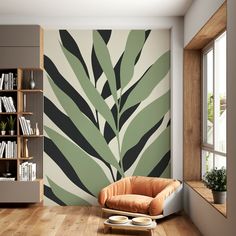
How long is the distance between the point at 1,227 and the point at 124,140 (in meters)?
2.35

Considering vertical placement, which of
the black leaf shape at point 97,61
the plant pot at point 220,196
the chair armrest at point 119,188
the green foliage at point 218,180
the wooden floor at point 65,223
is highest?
the black leaf shape at point 97,61

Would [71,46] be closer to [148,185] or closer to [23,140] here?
[23,140]

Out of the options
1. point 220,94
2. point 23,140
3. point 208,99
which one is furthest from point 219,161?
point 23,140

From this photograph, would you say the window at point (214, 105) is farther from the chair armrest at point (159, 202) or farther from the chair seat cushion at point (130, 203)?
the chair seat cushion at point (130, 203)

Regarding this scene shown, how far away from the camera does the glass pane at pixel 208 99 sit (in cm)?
632

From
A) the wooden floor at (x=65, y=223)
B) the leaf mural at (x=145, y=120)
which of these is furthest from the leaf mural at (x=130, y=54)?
the wooden floor at (x=65, y=223)

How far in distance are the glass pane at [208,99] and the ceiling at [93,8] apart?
2.67 ft

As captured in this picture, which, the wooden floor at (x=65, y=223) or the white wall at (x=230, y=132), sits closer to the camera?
the white wall at (x=230, y=132)

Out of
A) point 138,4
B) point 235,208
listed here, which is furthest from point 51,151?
point 235,208

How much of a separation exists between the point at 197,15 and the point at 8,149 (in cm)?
330

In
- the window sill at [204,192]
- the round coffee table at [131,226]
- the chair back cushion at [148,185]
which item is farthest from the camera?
the chair back cushion at [148,185]

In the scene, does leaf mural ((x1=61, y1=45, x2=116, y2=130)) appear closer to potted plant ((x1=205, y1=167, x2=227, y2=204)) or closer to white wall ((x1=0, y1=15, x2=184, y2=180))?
white wall ((x1=0, y1=15, x2=184, y2=180))

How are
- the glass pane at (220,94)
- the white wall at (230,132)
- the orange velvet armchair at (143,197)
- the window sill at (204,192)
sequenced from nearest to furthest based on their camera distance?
the white wall at (230,132)
the window sill at (204,192)
the glass pane at (220,94)
the orange velvet armchair at (143,197)

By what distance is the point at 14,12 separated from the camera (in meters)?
6.59
